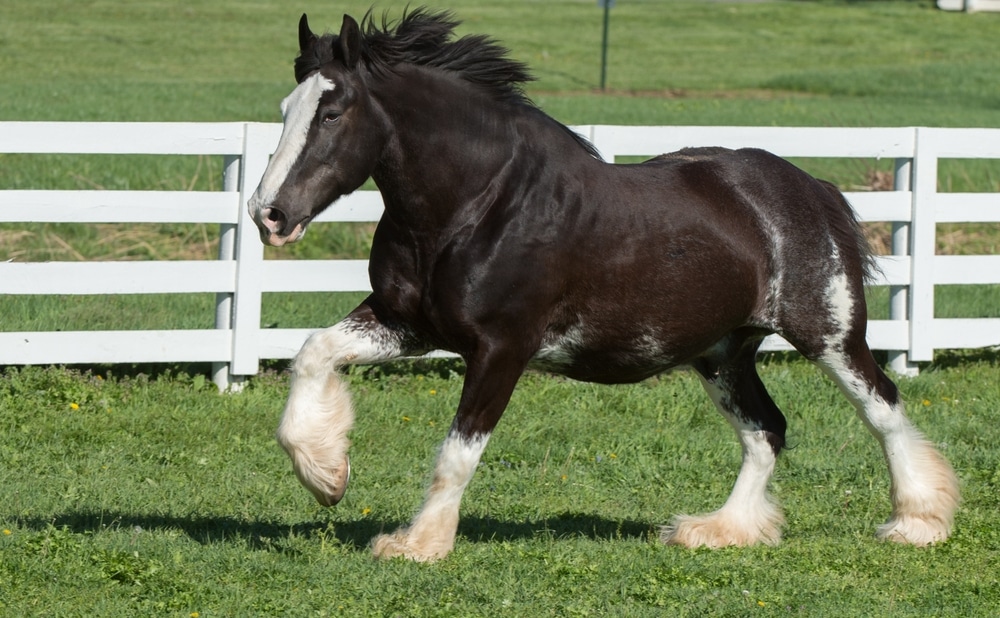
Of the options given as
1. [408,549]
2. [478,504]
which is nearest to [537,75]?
[478,504]

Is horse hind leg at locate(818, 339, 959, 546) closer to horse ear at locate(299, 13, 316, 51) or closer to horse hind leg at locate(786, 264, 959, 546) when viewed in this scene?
horse hind leg at locate(786, 264, 959, 546)

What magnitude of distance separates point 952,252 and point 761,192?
27.4 feet

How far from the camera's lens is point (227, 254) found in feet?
30.0

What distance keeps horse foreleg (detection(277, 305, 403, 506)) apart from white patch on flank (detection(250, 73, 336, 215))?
0.70 metres

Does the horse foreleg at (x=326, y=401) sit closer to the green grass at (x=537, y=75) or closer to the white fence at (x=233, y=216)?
the white fence at (x=233, y=216)

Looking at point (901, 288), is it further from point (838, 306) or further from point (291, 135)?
point (291, 135)

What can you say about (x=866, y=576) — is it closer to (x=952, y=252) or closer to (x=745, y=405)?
→ (x=745, y=405)

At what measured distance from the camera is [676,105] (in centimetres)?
2775

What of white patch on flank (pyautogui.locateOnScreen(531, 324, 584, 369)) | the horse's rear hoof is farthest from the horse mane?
the horse's rear hoof

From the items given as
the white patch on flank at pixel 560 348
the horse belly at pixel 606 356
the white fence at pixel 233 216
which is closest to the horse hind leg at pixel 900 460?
the horse belly at pixel 606 356

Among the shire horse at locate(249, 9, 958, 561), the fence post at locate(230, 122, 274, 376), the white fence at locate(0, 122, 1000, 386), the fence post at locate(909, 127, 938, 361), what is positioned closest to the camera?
the shire horse at locate(249, 9, 958, 561)

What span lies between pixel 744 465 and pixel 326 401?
6.72ft

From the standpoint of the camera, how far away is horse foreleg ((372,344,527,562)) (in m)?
5.41

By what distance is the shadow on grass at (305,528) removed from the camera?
19.3ft
